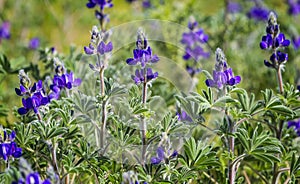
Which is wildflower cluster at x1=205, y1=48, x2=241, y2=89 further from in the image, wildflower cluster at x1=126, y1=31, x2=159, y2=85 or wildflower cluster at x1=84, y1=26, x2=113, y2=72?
wildflower cluster at x1=84, y1=26, x2=113, y2=72

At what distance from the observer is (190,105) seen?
2309mm

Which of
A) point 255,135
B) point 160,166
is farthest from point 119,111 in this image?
point 255,135

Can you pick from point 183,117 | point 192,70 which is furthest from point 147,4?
point 183,117

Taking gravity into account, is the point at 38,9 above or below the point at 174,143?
above

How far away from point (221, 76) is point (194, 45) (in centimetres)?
133

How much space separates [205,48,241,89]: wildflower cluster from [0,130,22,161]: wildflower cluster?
0.76m

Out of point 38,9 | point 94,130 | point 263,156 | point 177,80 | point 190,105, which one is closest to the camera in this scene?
point 263,156

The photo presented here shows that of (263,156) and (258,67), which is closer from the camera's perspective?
(263,156)

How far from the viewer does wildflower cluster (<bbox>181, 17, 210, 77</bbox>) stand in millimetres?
3346

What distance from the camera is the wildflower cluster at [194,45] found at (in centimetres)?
335

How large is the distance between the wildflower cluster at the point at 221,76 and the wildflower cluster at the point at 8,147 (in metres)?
0.76

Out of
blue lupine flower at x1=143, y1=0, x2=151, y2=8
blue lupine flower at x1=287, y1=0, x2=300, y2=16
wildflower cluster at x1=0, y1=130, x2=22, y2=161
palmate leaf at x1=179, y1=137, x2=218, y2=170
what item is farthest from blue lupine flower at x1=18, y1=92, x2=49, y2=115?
blue lupine flower at x1=287, y1=0, x2=300, y2=16

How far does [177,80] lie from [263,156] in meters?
1.35

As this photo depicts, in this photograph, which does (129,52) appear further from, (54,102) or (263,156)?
(263,156)
